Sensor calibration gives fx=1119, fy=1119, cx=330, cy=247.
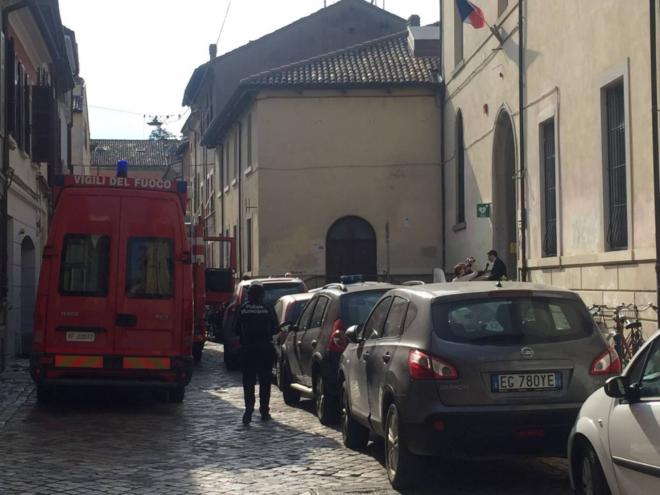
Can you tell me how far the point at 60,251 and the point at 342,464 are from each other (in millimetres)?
5200

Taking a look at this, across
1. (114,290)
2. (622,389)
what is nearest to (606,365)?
(622,389)

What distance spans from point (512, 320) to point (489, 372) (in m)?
0.51

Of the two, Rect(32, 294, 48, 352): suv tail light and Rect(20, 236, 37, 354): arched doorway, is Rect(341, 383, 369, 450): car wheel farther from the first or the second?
Rect(20, 236, 37, 354): arched doorway

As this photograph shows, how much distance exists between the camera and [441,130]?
105 feet

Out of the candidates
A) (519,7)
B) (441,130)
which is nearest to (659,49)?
(519,7)

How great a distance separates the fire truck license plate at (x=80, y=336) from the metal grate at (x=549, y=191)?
9760mm

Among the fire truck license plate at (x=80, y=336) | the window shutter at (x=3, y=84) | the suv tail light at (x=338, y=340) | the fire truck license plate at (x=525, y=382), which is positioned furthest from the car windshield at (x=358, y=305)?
the window shutter at (x=3, y=84)

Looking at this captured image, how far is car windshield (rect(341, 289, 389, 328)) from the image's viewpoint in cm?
1196

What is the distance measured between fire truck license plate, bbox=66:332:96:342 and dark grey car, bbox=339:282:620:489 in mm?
5429

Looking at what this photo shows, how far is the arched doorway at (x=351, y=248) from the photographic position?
107 feet

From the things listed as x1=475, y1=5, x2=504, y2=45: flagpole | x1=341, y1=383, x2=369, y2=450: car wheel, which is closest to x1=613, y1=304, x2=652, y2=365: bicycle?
x1=341, y1=383, x2=369, y2=450: car wheel

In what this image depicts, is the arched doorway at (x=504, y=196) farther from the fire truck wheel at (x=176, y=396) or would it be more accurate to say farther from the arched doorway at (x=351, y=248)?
the fire truck wheel at (x=176, y=396)

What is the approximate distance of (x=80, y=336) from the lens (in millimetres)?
13023

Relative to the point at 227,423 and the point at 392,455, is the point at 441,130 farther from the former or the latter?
the point at 392,455
